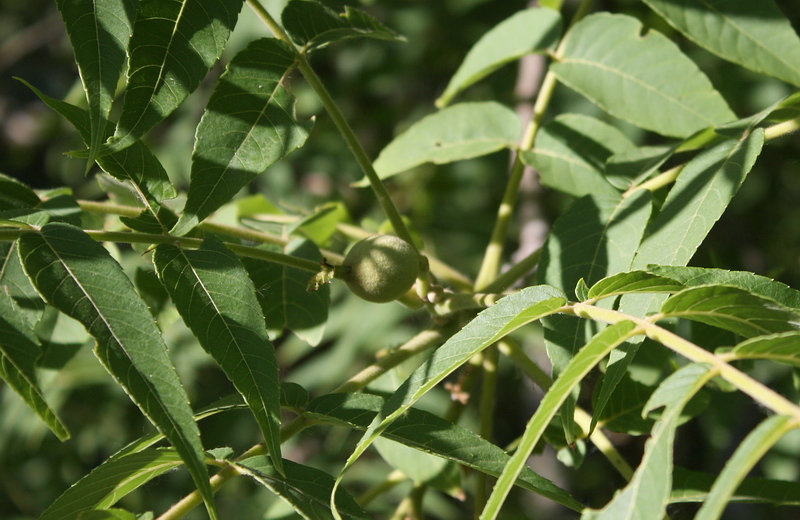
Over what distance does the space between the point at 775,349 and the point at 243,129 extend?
0.80m

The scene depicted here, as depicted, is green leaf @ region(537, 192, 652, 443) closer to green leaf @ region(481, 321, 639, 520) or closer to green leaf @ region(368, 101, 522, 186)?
green leaf @ region(481, 321, 639, 520)

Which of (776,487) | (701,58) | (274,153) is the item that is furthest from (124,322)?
(701,58)

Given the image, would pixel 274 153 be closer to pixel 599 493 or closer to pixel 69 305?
pixel 69 305

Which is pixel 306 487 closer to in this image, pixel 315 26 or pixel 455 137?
pixel 315 26

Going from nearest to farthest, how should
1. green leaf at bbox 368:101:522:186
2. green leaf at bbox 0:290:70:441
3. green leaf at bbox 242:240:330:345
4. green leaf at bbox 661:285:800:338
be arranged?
green leaf at bbox 661:285:800:338, green leaf at bbox 0:290:70:441, green leaf at bbox 242:240:330:345, green leaf at bbox 368:101:522:186

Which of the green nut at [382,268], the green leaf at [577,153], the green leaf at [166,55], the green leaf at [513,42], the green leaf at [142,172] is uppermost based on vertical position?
the green leaf at [166,55]

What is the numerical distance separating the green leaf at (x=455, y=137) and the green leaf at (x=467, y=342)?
0.85 m

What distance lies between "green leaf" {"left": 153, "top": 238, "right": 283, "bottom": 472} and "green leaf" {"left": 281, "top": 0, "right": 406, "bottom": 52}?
42 centimetres

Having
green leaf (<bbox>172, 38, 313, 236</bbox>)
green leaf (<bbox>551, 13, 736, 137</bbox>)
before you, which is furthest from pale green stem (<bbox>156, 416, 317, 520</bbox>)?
green leaf (<bbox>551, 13, 736, 137</bbox>)

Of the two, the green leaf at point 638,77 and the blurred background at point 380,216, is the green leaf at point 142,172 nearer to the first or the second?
the green leaf at point 638,77

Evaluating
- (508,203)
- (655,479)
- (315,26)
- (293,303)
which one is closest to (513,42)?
(508,203)

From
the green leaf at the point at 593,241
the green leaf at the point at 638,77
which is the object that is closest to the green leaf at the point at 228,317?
the green leaf at the point at 593,241

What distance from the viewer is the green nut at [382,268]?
1301 mm

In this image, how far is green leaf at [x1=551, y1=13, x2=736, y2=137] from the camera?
1.58 m
